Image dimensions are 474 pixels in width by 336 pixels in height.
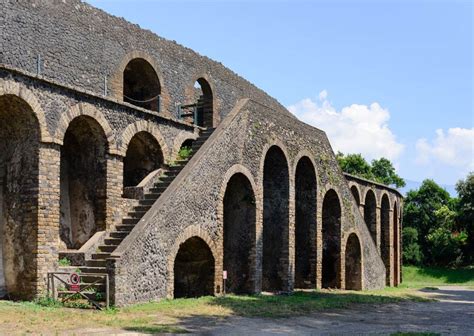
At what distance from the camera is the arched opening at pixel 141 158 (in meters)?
17.2

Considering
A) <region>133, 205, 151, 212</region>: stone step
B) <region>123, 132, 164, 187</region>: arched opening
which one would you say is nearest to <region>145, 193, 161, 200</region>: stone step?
<region>133, 205, 151, 212</region>: stone step

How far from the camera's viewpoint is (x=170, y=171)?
53.9 ft

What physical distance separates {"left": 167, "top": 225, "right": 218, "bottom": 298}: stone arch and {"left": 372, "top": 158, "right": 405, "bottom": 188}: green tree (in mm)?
38195

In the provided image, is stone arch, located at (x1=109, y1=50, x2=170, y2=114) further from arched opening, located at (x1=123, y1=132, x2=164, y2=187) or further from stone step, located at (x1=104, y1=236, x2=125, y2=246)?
stone step, located at (x1=104, y1=236, x2=125, y2=246)

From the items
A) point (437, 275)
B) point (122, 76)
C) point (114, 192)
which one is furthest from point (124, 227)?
point (437, 275)

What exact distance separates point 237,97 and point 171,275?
13307 millimetres

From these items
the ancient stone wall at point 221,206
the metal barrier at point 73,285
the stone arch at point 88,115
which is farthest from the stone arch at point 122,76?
the metal barrier at point 73,285

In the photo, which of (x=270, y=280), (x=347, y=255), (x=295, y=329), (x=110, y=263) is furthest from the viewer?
(x=347, y=255)

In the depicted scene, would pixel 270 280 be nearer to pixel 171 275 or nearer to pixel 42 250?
pixel 171 275

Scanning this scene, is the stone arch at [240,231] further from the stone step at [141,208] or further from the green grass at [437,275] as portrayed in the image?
the green grass at [437,275]

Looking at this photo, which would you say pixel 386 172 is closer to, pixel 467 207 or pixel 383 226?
pixel 467 207

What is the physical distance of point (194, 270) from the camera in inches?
639

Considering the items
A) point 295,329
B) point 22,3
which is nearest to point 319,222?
point 295,329

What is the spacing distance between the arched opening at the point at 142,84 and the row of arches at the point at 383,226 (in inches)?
452
